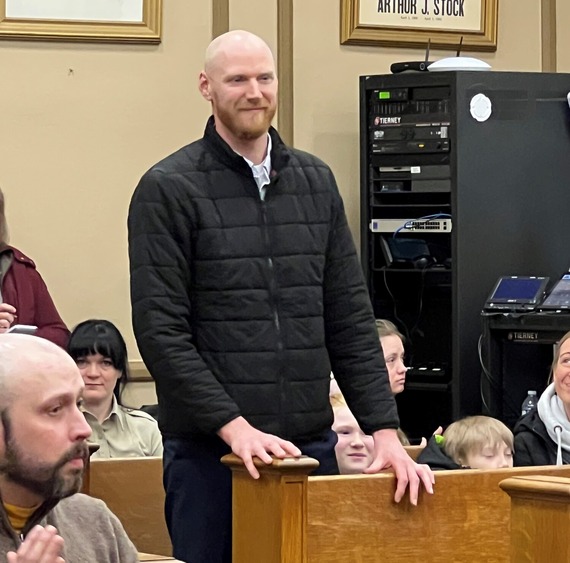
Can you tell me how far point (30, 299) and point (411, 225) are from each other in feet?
6.08

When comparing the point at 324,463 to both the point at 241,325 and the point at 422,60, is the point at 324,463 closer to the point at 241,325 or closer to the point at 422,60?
the point at 241,325

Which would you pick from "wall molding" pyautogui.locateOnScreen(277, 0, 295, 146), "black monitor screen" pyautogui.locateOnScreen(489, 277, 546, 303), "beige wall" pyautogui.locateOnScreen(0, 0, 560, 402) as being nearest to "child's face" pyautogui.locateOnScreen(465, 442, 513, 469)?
"black monitor screen" pyautogui.locateOnScreen(489, 277, 546, 303)

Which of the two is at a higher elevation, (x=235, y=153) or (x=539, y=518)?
(x=235, y=153)

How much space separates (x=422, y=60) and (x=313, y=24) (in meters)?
0.52

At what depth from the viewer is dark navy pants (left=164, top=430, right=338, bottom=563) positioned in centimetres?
276

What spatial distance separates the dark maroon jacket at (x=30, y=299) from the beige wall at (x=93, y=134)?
1.14 meters

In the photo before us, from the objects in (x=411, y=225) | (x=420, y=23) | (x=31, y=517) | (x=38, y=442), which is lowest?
(x=31, y=517)

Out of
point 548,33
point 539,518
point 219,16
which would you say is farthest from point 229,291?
point 548,33

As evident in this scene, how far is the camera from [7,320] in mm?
3592

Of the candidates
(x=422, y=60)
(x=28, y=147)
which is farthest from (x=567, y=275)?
(x=28, y=147)

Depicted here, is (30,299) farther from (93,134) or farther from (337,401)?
(93,134)

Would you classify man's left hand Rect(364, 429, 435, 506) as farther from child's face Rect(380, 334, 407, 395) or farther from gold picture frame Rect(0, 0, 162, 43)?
gold picture frame Rect(0, 0, 162, 43)

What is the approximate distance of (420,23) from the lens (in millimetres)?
6000

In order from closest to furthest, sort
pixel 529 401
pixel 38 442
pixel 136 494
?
pixel 38 442
pixel 136 494
pixel 529 401
